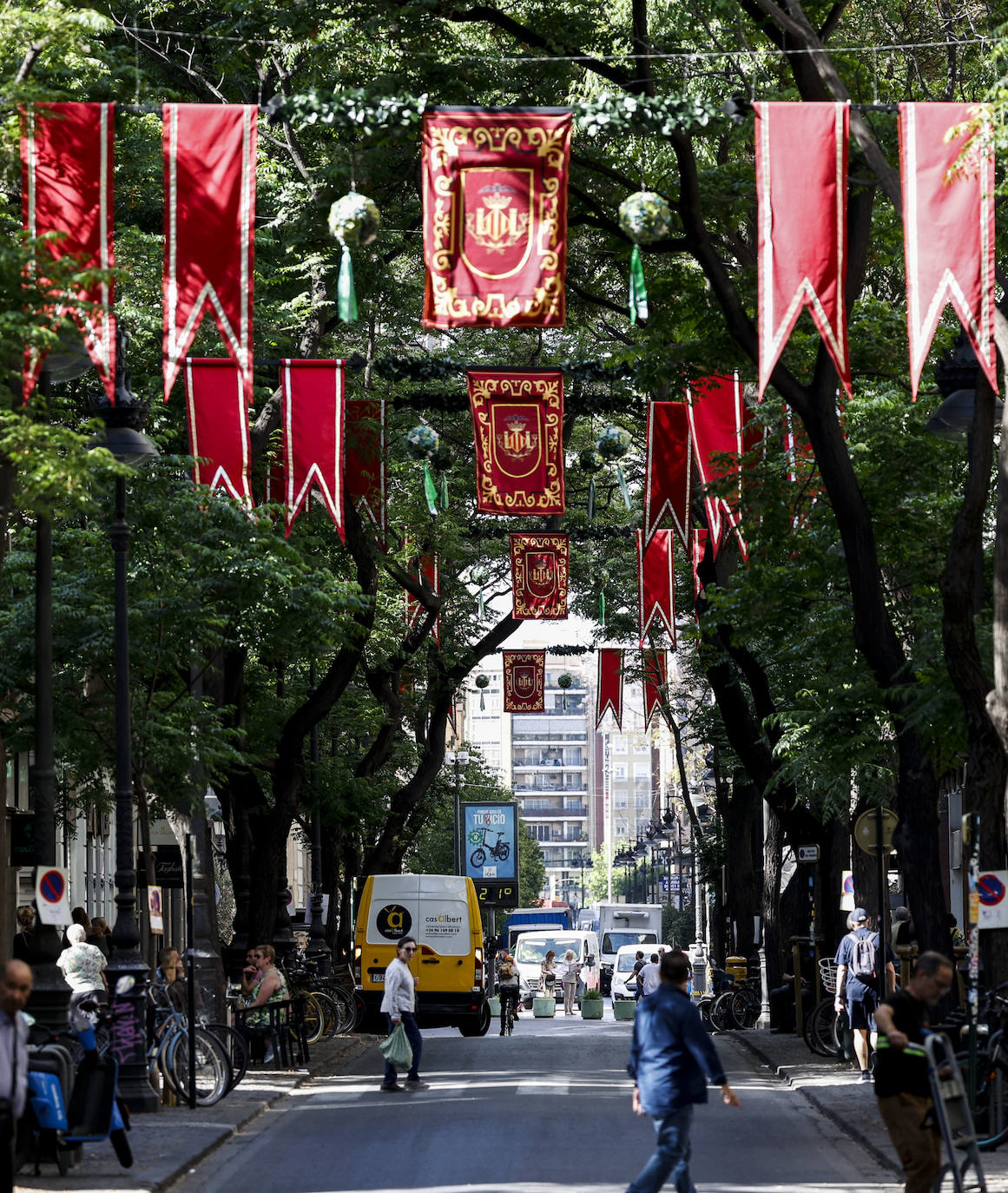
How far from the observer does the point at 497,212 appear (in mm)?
16531

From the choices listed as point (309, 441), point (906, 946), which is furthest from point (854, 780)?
point (309, 441)

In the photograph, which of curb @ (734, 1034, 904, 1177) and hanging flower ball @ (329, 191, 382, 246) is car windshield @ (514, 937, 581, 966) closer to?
curb @ (734, 1034, 904, 1177)

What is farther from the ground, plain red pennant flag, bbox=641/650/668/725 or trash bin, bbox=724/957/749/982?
plain red pennant flag, bbox=641/650/668/725

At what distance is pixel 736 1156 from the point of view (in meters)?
16.9

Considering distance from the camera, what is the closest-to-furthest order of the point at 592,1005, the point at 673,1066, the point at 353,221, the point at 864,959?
the point at 673,1066 → the point at 353,221 → the point at 864,959 → the point at 592,1005

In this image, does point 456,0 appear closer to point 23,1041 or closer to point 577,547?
point 23,1041

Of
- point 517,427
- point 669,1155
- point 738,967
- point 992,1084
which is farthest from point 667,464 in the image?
point 738,967

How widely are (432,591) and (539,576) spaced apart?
3.05 metres

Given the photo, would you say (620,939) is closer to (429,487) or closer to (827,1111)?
(429,487)

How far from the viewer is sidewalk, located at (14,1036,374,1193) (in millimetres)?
14930

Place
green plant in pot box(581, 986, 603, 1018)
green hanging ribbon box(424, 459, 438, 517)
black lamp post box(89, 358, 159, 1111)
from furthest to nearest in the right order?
green plant in pot box(581, 986, 603, 1018)
green hanging ribbon box(424, 459, 438, 517)
black lamp post box(89, 358, 159, 1111)

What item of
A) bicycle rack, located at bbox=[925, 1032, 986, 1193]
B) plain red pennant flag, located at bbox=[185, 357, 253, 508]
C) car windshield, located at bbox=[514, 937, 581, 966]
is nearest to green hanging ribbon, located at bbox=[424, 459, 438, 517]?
plain red pennant flag, located at bbox=[185, 357, 253, 508]

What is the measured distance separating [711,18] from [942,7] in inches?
88.8

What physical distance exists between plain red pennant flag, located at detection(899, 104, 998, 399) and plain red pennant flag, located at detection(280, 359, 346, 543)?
9811mm
